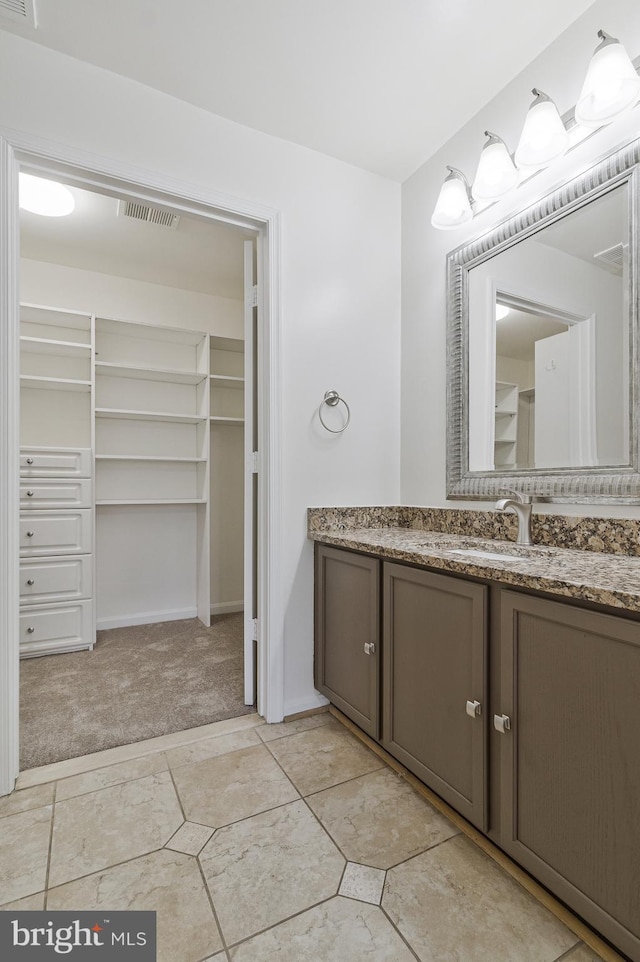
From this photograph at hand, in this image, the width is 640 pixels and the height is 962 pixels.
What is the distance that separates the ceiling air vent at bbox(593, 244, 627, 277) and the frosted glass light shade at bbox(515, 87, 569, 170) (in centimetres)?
38

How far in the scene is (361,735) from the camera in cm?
187

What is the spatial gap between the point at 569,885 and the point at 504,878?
0.74 feet

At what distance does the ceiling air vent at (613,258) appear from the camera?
4.69 feet

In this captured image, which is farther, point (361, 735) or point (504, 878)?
point (361, 735)

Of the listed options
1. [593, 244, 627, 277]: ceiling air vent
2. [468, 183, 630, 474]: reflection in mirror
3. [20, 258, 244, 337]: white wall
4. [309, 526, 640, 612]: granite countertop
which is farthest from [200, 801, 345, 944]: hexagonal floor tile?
[20, 258, 244, 337]: white wall

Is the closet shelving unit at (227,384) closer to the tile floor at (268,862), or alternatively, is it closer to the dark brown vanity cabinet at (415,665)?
the dark brown vanity cabinet at (415,665)

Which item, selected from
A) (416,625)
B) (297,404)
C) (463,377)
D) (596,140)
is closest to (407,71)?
(596,140)

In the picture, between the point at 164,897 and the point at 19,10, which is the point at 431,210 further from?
the point at 164,897

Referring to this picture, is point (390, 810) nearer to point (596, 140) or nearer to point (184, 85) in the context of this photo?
point (596, 140)

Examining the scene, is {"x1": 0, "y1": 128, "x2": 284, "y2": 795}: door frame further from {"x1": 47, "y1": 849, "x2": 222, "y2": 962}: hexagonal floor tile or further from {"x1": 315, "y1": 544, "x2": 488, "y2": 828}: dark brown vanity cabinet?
{"x1": 47, "y1": 849, "x2": 222, "y2": 962}: hexagonal floor tile

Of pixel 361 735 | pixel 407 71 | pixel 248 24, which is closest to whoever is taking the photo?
pixel 248 24

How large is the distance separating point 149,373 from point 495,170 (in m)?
2.55

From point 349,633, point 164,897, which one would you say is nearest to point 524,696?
point 349,633

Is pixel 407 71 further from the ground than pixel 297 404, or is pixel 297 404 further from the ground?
pixel 407 71
